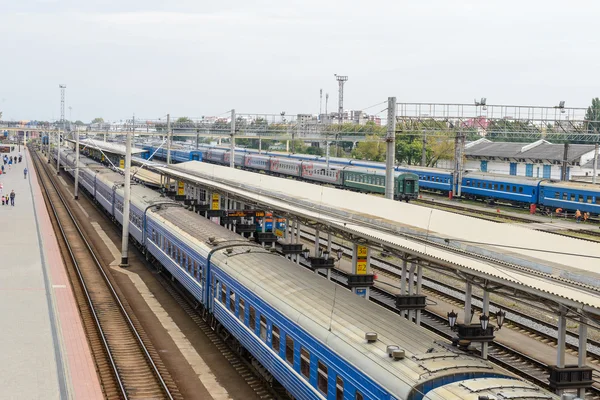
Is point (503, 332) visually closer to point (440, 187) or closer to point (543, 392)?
point (543, 392)

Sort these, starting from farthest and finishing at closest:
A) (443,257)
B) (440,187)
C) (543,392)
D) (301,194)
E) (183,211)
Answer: (440,187)
(183,211)
(301,194)
(443,257)
(543,392)

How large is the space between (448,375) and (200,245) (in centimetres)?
1405

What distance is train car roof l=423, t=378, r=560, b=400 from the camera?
10.6 metres

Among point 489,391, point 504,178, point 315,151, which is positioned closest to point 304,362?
point 489,391

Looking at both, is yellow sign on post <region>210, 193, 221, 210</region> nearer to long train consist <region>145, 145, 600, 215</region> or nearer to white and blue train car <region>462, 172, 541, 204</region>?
long train consist <region>145, 145, 600, 215</region>

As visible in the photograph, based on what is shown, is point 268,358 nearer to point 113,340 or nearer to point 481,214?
point 113,340

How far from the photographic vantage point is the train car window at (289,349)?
51.8 ft

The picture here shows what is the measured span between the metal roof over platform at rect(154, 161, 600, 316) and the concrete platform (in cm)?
797

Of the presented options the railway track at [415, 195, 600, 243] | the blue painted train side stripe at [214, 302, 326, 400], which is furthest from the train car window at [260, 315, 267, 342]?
the railway track at [415, 195, 600, 243]

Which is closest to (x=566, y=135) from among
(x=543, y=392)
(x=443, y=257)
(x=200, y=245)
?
(x=200, y=245)

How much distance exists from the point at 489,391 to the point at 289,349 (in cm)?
610

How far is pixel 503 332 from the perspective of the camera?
79.9 ft

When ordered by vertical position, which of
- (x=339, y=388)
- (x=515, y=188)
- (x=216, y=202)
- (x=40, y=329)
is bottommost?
(x=40, y=329)

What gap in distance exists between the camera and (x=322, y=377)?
14.2m
